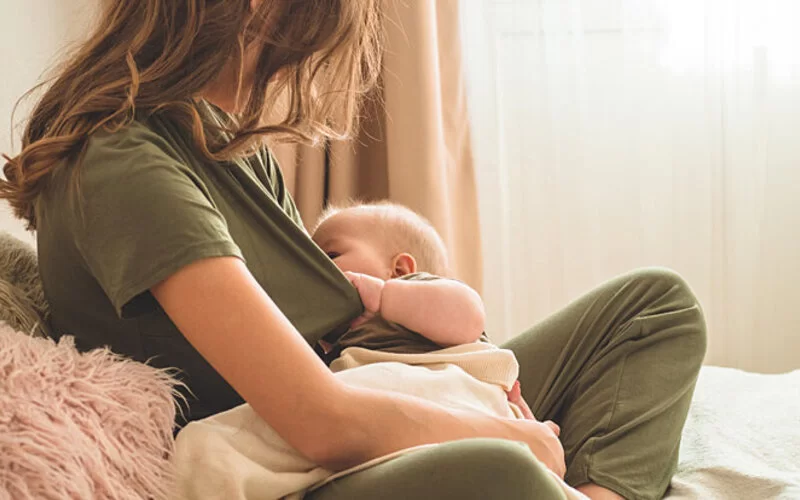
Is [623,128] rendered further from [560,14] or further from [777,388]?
[777,388]

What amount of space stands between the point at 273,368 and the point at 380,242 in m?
0.50

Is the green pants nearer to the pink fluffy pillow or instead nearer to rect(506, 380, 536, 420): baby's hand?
rect(506, 380, 536, 420): baby's hand

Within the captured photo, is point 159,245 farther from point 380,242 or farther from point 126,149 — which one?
point 380,242

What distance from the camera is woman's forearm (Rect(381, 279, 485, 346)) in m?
1.25

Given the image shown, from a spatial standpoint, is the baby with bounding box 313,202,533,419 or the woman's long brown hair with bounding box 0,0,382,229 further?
the baby with bounding box 313,202,533,419

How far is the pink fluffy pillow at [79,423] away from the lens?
80 centimetres

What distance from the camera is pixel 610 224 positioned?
8.64ft

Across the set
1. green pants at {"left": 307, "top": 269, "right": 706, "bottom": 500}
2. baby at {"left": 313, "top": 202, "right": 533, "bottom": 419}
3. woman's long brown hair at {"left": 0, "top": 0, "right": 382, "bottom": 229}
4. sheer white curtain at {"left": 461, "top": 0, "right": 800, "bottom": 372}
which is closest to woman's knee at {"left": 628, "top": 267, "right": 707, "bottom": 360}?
green pants at {"left": 307, "top": 269, "right": 706, "bottom": 500}

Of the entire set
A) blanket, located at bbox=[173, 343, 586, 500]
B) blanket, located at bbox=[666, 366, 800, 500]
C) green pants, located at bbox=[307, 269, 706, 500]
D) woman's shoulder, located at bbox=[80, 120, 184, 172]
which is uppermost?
woman's shoulder, located at bbox=[80, 120, 184, 172]

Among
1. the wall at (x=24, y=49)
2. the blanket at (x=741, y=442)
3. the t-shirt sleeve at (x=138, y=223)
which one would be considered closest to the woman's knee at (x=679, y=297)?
the blanket at (x=741, y=442)

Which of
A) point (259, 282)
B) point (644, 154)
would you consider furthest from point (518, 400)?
point (644, 154)

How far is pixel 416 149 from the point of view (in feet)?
7.95

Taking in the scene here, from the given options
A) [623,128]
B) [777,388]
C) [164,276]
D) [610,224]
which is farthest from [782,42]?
[164,276]

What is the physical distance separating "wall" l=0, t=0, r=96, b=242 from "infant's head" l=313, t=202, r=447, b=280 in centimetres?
57
